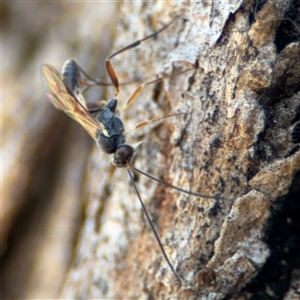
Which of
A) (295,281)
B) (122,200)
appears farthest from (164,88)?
(295,281)

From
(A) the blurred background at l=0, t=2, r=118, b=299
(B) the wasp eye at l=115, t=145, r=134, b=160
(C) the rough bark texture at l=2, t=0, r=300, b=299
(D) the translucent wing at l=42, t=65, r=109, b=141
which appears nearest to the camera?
(C) the rough bark texture at l=2, t=0, r=300, b=299

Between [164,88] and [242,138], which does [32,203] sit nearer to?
[164,88]

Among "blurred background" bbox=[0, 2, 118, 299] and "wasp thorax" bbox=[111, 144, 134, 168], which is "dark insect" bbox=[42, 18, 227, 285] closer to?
"wasp thorax" bbox=[111, 144, 134, 168]

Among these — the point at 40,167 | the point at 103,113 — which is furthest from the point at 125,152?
the point at 40,167

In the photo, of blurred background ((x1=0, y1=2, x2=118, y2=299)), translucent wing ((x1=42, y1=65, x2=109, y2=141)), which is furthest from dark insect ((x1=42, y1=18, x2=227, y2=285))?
blurred background ((x1=0, y1=2, x2=118, y2=299))

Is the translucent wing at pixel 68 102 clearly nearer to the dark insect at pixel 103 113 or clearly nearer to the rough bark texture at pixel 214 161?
the dark insect at pixel 103 113

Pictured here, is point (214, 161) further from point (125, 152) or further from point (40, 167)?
point (40, 167)
